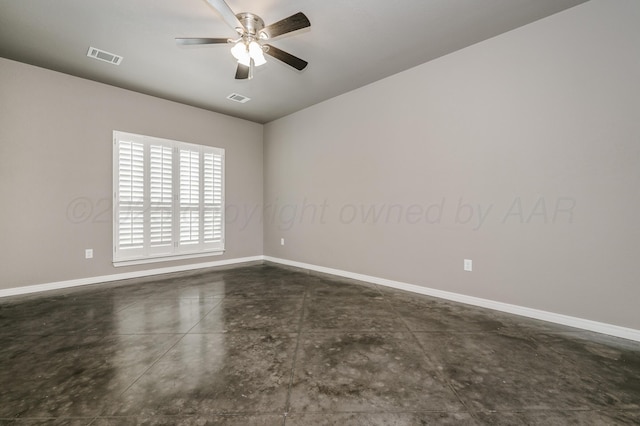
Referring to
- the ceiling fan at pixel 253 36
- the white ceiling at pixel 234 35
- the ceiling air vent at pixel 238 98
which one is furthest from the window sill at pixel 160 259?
the ceiling fan at pixel 253 36

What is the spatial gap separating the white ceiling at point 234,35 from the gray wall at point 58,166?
0.95 ft

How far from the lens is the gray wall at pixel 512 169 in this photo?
7.18ft

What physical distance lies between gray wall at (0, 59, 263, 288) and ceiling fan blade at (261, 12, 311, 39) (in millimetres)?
3034

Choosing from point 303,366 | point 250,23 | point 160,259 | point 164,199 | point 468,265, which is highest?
point 250,23

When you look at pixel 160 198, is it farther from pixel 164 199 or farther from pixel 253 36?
pixel 253 36

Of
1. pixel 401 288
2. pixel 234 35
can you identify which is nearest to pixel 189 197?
pixel 234 35

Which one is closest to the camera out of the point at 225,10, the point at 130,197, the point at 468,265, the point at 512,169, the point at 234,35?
the point at 225,10

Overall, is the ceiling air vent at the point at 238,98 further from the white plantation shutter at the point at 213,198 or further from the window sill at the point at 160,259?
the window sill at the point at 160,259

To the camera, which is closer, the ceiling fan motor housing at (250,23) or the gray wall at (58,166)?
the ceiling fan motor housing at (250,23)

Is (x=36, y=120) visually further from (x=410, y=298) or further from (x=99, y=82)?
(x=410, y=298)

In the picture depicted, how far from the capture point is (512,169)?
8.81ft

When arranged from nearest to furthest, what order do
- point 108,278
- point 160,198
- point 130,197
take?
point 108,278 → point 130,197 → point 160,198

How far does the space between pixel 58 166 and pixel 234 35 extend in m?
2.98

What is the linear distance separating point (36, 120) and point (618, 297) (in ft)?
21.5
